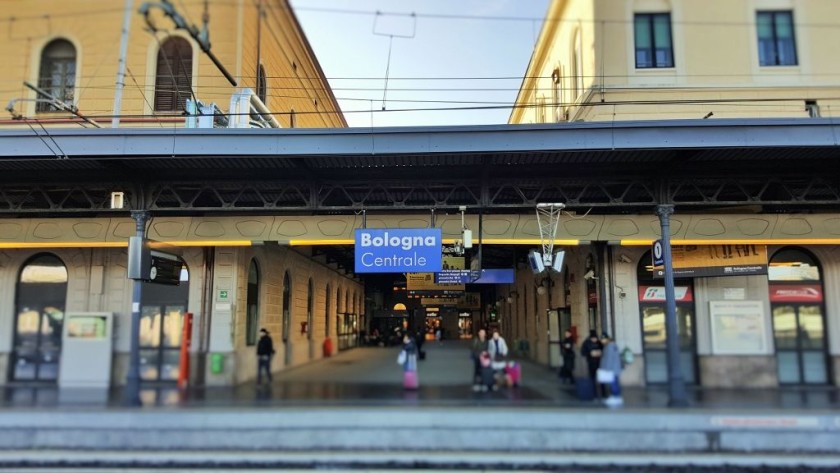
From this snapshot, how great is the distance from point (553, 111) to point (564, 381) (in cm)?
→ 1324

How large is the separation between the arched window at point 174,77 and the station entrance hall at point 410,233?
3.30 metres

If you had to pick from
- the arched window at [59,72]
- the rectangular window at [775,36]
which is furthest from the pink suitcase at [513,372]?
the arched window at [59,72]

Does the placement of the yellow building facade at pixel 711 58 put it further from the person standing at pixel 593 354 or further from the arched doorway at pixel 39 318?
the arched doorway at pixel 39 318

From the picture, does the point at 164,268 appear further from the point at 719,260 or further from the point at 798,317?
the point at 798,317

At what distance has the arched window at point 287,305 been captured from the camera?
2159cm

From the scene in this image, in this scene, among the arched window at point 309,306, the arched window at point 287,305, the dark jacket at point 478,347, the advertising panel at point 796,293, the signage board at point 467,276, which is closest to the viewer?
the dark jacket at point 478,347

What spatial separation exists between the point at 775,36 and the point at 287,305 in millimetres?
19014

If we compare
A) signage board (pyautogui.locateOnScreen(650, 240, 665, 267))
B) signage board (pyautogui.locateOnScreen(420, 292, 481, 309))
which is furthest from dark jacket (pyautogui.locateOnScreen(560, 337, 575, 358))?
signage board (pyautogui.locateOnScreen(420, 292, 481, 309))

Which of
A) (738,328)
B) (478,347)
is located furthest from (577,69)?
(478,347)

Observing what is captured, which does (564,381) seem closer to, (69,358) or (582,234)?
(582,234)

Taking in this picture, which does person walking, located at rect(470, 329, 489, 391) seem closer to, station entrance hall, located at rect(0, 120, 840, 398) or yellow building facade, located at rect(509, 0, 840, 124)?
station entrance hall, located at rect(0, 120, 840, 398)

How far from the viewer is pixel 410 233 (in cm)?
1374

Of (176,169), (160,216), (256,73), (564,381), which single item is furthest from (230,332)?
(564,381)

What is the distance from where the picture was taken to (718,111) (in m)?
17.9
